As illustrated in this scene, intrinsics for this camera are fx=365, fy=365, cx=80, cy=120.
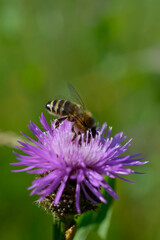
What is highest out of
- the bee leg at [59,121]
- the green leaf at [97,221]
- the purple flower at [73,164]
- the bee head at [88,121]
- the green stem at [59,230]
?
the bee leg at [59,121]

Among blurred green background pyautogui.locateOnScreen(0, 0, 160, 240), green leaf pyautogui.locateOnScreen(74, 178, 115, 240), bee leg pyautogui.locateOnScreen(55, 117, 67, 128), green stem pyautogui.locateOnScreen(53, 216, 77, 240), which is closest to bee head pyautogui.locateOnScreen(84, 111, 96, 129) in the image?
bee leg pyautogui.locateOnScreen(55, 117, 67, 128)

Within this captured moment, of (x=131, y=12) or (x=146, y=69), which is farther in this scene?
(x=131, y=12)

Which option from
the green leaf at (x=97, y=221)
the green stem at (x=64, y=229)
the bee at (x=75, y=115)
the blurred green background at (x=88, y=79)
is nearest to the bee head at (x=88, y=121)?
the bee at (x=75, y=115)

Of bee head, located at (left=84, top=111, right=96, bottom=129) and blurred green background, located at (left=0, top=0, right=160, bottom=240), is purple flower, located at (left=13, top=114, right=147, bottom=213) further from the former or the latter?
blurred green background, located at (left=0, top=0, right=160, bottom=240)

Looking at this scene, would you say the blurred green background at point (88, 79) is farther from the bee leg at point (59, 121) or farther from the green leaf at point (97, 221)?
the green leaf at point (97, 221)

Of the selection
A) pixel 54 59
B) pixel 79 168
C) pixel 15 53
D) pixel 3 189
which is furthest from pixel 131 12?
pixel 79 168

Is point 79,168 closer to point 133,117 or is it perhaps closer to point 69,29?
point 133,117
